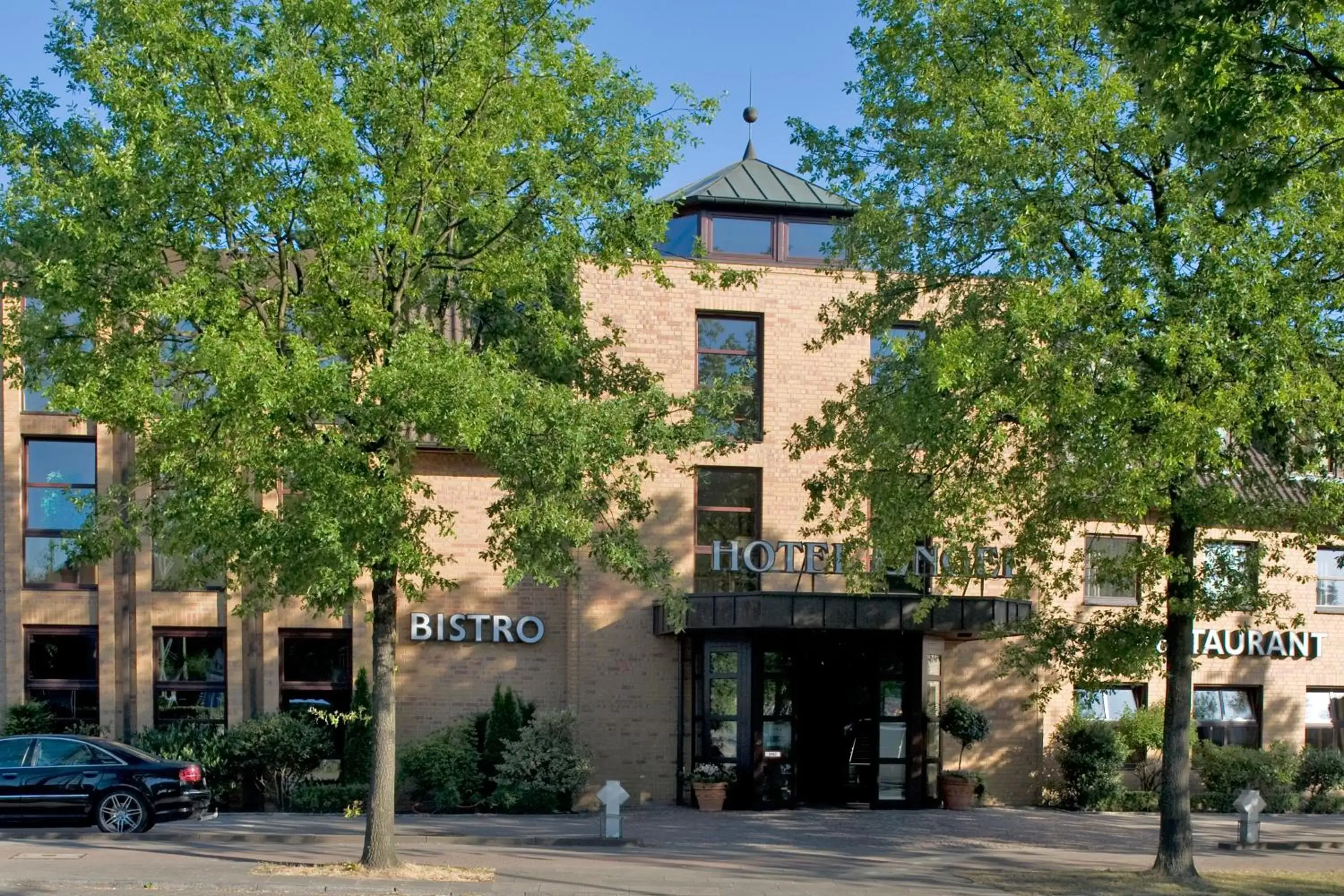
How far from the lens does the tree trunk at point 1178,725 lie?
1717cm

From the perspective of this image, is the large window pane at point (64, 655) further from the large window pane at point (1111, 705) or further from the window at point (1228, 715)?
the window at point (1228, 715)

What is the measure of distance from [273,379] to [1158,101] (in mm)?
8335

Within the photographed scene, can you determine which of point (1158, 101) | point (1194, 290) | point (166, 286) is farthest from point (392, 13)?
point (1194, 290)

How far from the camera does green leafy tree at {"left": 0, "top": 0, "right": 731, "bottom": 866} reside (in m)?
14.3

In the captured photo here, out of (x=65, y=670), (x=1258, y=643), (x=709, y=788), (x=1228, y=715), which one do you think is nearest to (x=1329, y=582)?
(x=1258, y=643)

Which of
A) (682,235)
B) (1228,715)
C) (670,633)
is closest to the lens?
(670,633)

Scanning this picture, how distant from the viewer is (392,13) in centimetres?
1534

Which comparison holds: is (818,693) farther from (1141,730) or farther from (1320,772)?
(1320,772)

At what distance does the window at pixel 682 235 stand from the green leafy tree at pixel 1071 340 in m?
8.21

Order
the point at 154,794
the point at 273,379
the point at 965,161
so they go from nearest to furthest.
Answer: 1. the point at 273,379
2. the point at 965,161
3. the point at 154,794

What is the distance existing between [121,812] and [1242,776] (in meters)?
19.3

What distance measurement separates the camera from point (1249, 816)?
20953 mm

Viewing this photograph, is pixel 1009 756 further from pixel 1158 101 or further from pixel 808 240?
pixel 1158 101

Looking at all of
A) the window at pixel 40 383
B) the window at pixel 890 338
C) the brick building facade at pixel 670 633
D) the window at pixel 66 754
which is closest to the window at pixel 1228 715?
the brick building facade at pixel 670 633
